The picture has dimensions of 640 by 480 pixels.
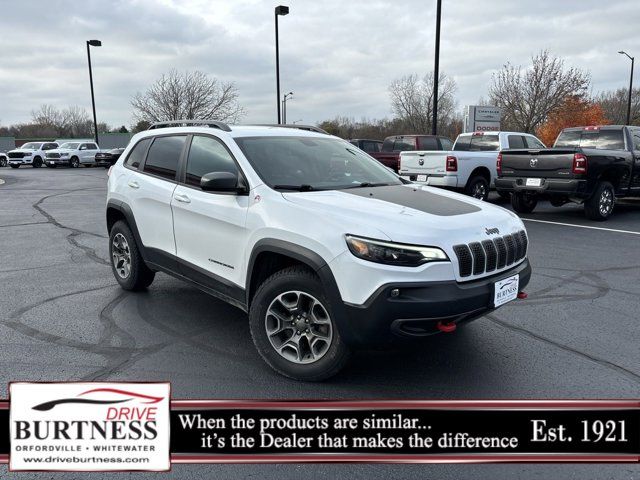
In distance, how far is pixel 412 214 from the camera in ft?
11.6

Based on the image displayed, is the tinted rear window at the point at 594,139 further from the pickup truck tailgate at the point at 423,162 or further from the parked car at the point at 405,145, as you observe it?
the parked car at the point at 405,145

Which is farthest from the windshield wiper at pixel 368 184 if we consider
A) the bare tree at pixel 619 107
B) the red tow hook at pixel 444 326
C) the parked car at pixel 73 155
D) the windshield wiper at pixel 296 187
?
the bare tree at pixel 619 107

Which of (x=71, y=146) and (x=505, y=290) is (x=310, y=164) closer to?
(x=505, y=290)

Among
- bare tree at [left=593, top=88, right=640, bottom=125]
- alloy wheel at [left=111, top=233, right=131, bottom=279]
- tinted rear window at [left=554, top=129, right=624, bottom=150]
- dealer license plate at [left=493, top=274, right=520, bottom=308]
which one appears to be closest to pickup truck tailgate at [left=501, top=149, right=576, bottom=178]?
tinted rear window at [left=554, top=129, right=624, bottom=150]

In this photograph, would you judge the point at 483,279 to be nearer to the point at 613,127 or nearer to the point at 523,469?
the point at 523,469

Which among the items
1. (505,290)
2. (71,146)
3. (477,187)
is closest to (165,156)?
(505,290)

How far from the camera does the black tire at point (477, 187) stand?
13.6m

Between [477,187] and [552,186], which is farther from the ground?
[552,186]

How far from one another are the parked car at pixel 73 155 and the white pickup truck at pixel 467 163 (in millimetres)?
30252

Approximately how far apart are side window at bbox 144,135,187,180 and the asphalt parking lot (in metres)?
1.32

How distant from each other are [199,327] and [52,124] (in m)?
94.1

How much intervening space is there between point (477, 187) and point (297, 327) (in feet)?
36.7

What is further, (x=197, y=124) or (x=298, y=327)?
(x=197, y=124)

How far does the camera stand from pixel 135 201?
5.37 meters
